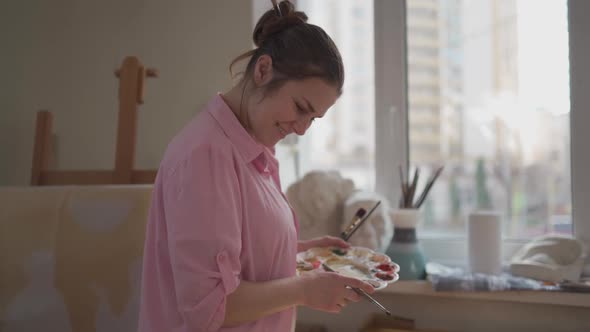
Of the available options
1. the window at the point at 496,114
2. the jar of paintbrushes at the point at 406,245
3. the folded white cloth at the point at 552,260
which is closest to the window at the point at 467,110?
the window at the point at 496,114

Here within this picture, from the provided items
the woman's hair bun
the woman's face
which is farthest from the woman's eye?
the woman's hair bun

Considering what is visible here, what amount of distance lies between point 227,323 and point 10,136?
1.49 m

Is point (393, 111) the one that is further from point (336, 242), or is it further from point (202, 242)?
point (202, 242)

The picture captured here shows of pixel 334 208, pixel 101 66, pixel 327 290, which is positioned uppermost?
pixel 101 66

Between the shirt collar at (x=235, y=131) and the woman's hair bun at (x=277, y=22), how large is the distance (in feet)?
0.47

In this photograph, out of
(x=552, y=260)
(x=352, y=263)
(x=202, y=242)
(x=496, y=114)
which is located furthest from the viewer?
(x=496, y=114)

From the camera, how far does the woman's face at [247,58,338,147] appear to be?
0.69 meters

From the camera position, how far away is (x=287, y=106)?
27.6 inches

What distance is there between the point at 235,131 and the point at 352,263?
43cm

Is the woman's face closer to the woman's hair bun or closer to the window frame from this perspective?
the woman's hair bun

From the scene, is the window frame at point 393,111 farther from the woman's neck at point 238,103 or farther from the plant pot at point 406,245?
the woman's neck at point 238,103

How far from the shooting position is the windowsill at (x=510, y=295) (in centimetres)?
112

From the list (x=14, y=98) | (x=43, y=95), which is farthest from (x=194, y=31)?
(x=14, y=98)

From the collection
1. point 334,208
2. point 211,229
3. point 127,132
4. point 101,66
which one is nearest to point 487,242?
point 334,208
